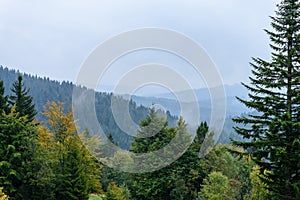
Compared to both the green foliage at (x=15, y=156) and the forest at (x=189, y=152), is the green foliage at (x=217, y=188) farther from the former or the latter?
the green foliage at (x=15, y=156)

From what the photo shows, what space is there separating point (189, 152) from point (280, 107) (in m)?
17.5

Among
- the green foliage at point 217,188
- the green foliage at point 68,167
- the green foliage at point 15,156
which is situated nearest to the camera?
the green foliage at point 15,156

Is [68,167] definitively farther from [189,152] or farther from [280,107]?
[280,107]

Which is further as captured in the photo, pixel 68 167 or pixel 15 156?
pixel 68 167

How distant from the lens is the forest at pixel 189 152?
50.8 ft

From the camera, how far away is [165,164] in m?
31.0

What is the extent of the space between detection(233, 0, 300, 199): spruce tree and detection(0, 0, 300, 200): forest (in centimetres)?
4

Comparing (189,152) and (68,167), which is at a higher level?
(189,152)

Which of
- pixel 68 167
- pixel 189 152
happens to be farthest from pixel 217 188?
pixel 68 167

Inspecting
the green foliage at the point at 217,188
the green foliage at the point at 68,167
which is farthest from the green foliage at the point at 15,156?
the green foliage at the point at 217,188

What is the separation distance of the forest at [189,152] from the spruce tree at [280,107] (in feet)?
0.13

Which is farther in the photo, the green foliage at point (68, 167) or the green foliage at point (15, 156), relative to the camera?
the green foliage at point (68, 167)

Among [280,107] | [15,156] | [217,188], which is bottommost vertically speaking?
[217,188]

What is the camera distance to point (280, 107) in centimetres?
1558
